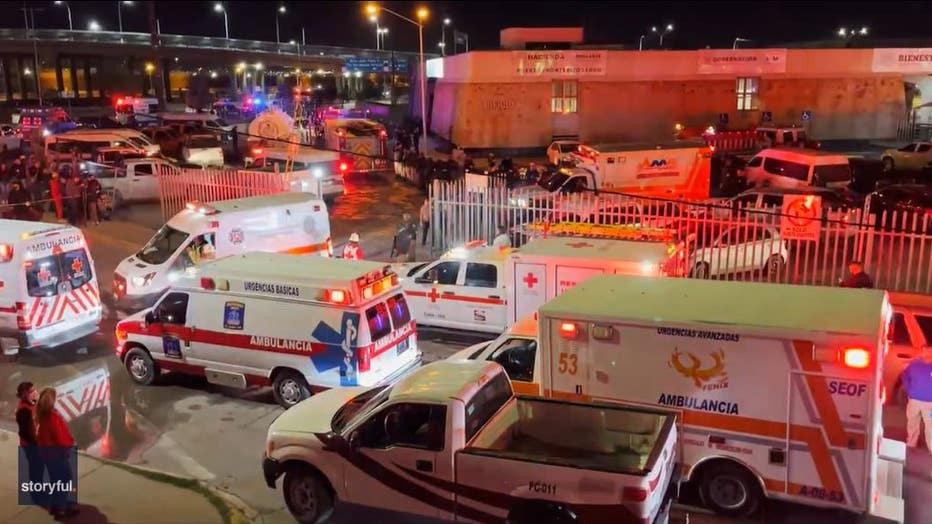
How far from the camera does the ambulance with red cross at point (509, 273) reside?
12.7m

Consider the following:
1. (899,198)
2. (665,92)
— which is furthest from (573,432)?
(665,92)

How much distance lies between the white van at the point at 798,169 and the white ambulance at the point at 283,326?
Result: 16.2 meters

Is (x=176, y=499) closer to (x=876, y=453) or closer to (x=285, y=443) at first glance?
(x=285, y=443)

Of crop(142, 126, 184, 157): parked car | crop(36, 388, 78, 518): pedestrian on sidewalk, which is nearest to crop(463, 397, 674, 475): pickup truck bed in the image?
crop(36, 388, 78, 518): pedestrian on sidewalk

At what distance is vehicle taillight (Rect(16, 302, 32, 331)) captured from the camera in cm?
1395

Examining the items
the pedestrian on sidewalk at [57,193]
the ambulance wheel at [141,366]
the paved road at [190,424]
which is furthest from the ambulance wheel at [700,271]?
the pedestrian on sidewalk at [57,193]

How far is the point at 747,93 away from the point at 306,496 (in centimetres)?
3558

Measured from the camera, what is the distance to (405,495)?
764 cm

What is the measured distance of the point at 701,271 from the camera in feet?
52.9

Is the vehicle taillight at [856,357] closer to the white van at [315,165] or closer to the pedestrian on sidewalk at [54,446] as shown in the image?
the pedestrian on sidewalk at [54,446]

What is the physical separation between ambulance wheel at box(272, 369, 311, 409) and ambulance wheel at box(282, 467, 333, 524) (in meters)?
3.10

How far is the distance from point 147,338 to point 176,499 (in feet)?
14.5

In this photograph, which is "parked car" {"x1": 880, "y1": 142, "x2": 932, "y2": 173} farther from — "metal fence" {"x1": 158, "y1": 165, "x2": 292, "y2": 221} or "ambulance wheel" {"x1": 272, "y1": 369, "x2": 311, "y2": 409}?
"ambulance wheel" {"x1": 272, "y1": 369, "x2": 311, "y2": 409}

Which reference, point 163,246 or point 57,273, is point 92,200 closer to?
point 163,246
